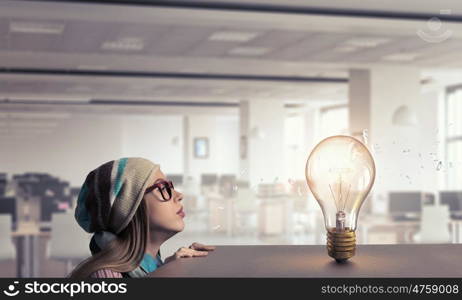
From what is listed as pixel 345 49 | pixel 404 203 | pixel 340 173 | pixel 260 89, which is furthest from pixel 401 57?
pixel 340 173

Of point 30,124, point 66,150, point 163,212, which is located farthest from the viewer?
point 66,150

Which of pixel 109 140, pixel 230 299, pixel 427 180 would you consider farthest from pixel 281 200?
pixel 230 299

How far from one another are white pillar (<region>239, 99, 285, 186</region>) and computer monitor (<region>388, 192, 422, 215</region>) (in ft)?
20.4

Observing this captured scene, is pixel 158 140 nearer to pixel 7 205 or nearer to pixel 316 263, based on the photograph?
pixel 7 205

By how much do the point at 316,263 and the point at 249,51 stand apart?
6.85m

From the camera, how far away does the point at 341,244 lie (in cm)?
119

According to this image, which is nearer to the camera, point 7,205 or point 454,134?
point 7,205

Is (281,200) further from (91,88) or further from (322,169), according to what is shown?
(322,169)

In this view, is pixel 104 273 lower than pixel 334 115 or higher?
lower

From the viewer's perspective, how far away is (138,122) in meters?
20.5

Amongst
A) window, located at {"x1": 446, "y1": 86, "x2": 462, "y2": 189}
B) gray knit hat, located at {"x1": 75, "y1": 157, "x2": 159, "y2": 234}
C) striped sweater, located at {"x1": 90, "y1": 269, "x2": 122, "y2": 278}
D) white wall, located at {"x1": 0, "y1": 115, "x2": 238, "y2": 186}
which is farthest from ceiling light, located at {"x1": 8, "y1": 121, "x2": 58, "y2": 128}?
striped sweater, located at {"x1": 90, "y1": 269, "x2": 122, "y2": 278}

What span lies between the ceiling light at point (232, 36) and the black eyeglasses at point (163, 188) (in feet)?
17.8

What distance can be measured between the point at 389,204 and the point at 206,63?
10.1ft

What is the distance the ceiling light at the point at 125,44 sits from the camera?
707 cm
